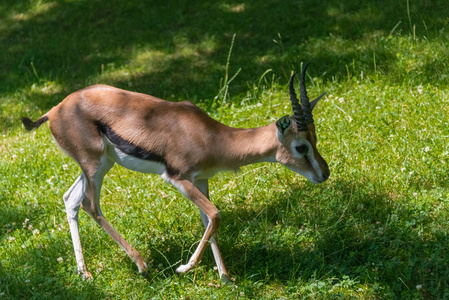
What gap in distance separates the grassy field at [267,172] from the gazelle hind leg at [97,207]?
7.1 inches

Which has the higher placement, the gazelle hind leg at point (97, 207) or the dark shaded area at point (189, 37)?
the gazelle hind leg at point (97, 207)

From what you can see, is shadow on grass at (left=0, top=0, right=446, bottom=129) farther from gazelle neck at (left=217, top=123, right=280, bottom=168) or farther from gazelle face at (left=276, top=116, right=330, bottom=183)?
gazelle neck at (left=217, top=123, right=280, bottom=168)

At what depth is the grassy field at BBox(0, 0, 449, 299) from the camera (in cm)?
471

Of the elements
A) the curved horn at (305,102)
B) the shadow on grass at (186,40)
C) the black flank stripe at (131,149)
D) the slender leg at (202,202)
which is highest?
the curved horn at (305,102)

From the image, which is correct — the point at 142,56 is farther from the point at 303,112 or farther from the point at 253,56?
the point at 303,112

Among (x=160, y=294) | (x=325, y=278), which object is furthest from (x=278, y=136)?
(x=160, y=294)


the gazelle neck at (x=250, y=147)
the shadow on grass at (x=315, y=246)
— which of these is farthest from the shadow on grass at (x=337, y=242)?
the gazelle neck at (x=250, y=147)

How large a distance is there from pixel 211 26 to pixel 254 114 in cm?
349

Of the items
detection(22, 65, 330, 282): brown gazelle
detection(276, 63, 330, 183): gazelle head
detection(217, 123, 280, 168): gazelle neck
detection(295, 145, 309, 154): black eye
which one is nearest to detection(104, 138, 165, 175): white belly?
detection(22, 65, 330, 282): brown gazelle

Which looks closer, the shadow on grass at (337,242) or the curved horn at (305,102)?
the curved horn at (305,102)

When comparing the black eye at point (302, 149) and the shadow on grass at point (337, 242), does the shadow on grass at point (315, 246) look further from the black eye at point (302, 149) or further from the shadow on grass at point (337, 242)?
the black eye at point (302, 149)

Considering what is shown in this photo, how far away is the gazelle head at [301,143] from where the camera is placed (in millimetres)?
4387

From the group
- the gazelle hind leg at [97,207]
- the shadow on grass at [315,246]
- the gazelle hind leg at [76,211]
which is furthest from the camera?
the gazelle hind leg at [76,211]

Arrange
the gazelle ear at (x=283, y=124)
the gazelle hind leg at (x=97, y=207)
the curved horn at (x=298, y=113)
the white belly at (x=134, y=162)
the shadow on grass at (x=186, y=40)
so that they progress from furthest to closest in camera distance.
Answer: the shadow on grass at (x=186, y=40) → the gazelle hind leg at (x=97, y=207) → the white belly at (x=134, y=162) → the gazelle ear at (x=283, y=124) → the curved horn at (x=298, y=113)
